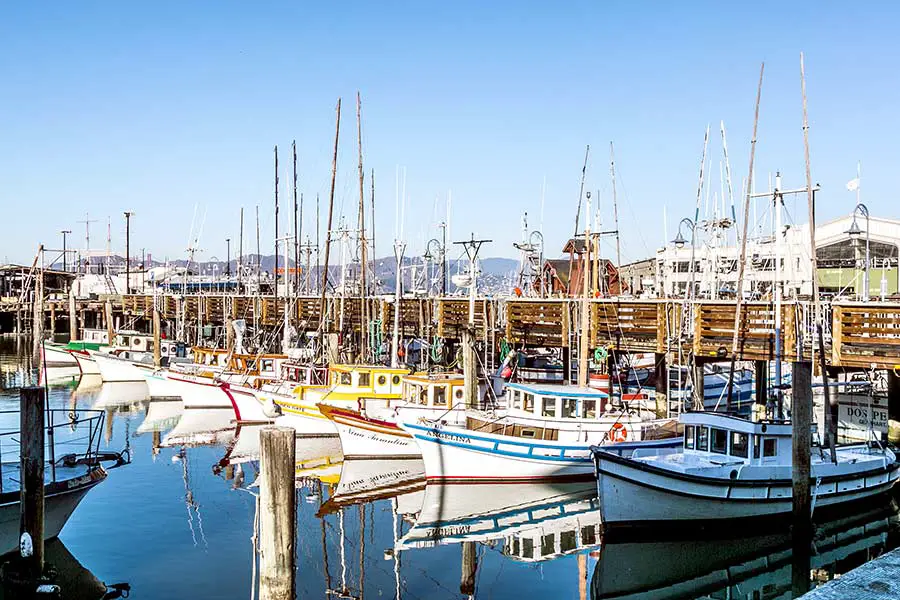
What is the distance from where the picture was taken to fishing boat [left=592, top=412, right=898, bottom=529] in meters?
20.6

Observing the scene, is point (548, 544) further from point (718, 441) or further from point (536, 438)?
point (718, 441)

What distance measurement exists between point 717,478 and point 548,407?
6439mm

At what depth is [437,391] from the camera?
99.3 ft

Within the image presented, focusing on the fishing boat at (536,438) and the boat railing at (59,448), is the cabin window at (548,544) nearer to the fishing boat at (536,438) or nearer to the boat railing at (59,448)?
the fishing boat at (536,438)

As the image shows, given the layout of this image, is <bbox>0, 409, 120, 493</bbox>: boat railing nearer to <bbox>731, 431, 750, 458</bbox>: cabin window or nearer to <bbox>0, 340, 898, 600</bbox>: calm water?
<bbox>0, 340, 898, 600</bbox>: calm water

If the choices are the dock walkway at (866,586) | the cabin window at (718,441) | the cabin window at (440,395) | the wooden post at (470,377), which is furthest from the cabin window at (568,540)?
the dock walkway at (866,586)

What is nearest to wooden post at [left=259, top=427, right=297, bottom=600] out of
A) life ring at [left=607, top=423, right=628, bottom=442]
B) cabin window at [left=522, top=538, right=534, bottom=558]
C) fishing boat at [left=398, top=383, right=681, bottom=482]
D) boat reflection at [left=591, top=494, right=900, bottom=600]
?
boat reflection at [left=591, top=494, right=900, bottom=600]

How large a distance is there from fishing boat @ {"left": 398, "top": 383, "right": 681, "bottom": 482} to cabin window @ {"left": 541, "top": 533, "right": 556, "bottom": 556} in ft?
13.2

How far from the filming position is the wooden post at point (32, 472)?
604 inches

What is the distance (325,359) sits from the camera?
40875 mm

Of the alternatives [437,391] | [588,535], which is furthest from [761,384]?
[588,535]

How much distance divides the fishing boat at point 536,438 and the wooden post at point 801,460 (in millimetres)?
5714

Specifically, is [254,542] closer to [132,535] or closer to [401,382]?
[132,535]

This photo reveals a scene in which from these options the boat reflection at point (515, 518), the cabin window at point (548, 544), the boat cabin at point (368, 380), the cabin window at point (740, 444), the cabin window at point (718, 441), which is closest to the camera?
the cabin window at point (548, 544)
